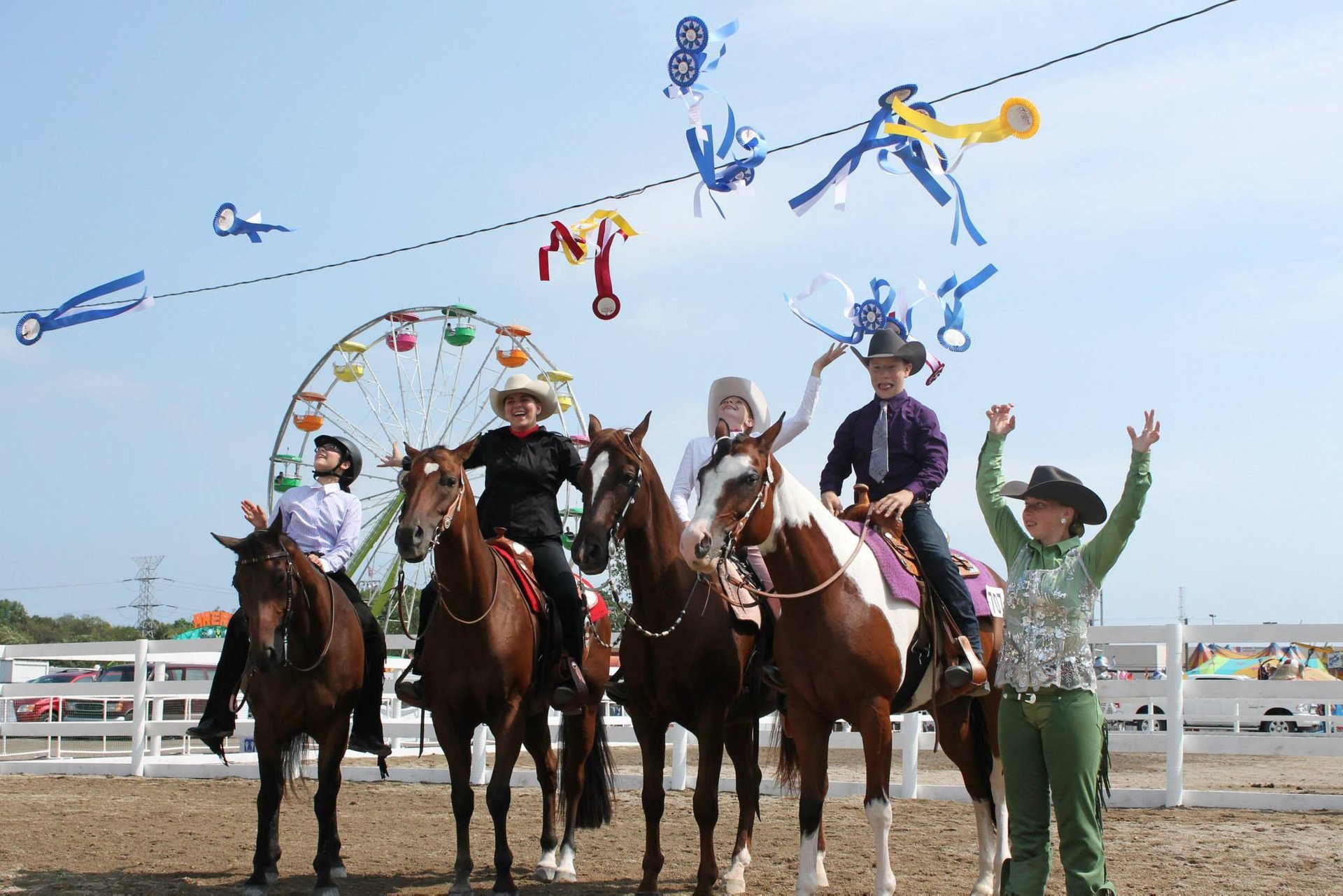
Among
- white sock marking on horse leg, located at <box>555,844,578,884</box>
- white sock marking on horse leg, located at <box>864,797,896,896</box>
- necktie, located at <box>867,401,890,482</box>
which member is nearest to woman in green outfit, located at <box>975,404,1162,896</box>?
white sock marking on horse leg, located at <box>864,797,896,896</box>

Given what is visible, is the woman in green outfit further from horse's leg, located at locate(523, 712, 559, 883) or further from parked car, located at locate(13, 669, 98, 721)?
parked car, located at locate(13, 669, 98, 721)

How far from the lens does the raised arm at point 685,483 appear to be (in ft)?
22.7

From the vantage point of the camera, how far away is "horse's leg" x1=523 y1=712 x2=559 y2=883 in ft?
24.3

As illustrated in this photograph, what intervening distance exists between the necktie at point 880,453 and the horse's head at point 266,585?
10.4 ft

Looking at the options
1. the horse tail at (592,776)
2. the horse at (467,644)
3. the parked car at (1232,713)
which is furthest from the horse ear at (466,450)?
the parked car at (1232,713)

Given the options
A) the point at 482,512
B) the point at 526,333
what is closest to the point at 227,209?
the point at 482,512

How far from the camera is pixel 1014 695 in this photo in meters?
4.50

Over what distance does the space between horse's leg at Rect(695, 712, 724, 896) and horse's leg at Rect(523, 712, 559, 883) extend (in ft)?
4.53

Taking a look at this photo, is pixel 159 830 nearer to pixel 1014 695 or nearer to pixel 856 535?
pixel 856 535

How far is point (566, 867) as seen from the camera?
708 centimetres

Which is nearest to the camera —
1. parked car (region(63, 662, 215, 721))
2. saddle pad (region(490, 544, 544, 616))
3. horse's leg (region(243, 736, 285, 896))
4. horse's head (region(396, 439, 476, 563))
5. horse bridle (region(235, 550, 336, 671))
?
horse's head (region(396, 439, 476, 563))

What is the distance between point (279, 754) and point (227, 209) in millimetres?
6613

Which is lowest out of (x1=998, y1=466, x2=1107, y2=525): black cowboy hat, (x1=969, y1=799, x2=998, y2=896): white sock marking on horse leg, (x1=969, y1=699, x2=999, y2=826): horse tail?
(x1=969, y1=799, x2=998, y2=896): white sock marking on horse leg

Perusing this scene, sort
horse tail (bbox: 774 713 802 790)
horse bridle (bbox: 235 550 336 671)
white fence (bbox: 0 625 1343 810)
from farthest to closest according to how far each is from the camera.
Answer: white fence (bbox: 0 625 1343 810) → horse tail (bbox: 774 713 802 790) → horse bridle (bbox: 235 550 336 671)
